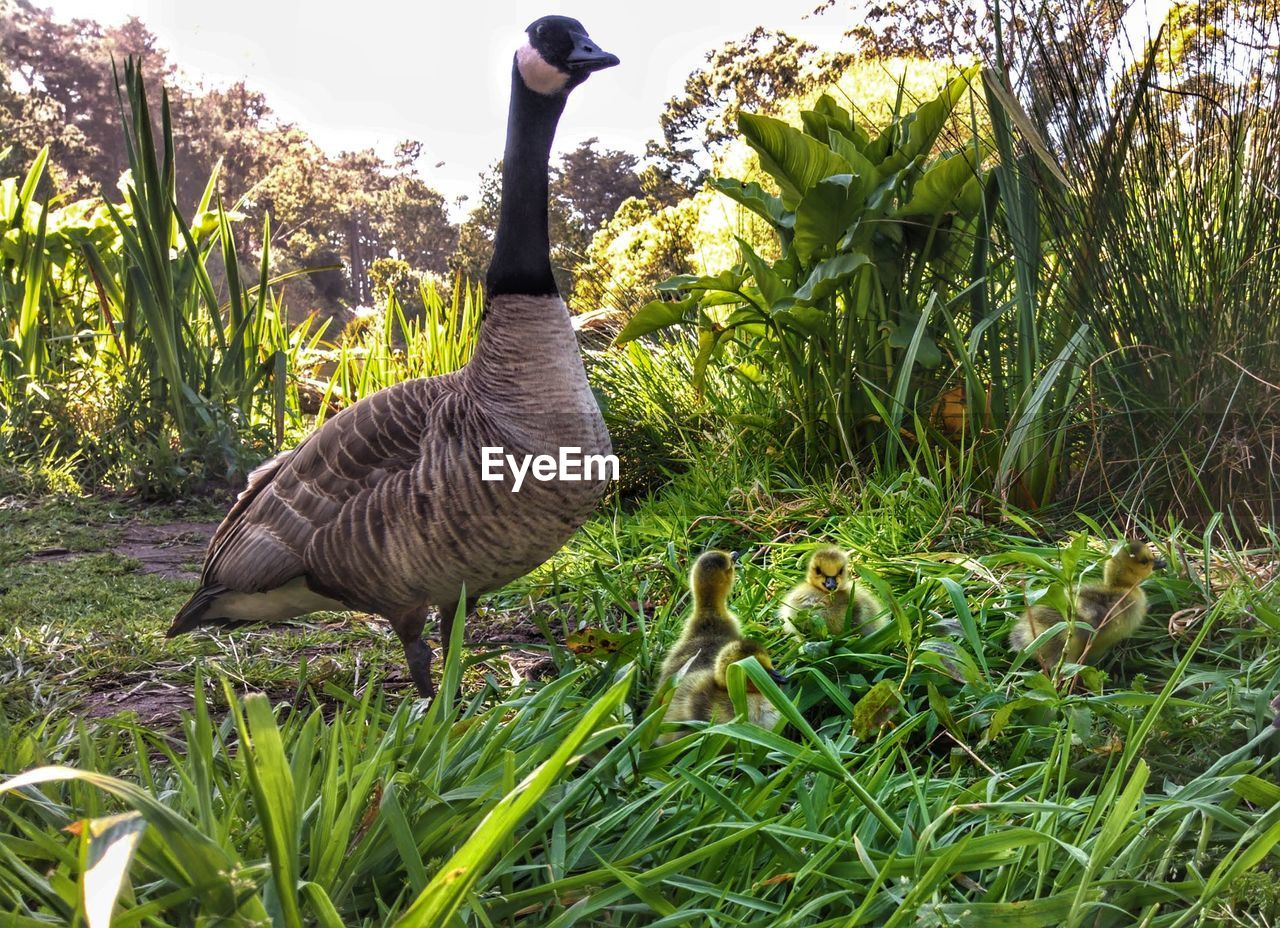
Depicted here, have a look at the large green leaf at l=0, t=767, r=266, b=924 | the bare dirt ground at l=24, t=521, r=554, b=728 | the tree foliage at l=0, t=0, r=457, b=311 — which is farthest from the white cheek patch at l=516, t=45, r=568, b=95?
the tree foliage at l=0, t=0, r=457, b=311

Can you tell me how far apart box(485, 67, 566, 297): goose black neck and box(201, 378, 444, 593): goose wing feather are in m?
0.31

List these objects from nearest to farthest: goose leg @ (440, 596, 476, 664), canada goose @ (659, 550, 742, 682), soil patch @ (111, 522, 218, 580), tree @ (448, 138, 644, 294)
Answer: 1. canada goose @ (659, 550, 742, 682)
2. goose leg @ (440, 596, 476, 664)
3. soil patch @ (111, 522, 218, 580)
4. tree @ (448, 138, 644, 294)

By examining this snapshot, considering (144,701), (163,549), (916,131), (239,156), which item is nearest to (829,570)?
(144,701)

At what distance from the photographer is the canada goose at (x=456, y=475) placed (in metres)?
2.25

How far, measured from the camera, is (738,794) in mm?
Answer: 1509

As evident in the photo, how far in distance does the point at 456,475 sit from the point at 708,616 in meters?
0.61

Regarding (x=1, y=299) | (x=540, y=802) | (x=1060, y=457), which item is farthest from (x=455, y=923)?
(x=1, y=299)

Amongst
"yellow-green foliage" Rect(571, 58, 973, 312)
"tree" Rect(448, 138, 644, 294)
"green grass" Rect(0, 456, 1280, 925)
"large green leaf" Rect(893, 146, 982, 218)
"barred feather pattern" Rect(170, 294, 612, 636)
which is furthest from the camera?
"tree" Rect(448, 138, 644, 294)

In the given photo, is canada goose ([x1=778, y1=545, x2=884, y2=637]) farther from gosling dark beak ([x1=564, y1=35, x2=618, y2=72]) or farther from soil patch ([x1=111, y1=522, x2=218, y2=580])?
soil patch ([x1=111, y1=522, x2=218, y2=580])

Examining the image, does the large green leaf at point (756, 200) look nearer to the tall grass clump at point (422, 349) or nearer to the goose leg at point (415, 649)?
the goose leg at point (415, 649)

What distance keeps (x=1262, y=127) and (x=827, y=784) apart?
222 cm

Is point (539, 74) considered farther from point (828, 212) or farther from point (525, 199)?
point (828, 212)

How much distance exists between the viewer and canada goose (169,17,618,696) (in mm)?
2252

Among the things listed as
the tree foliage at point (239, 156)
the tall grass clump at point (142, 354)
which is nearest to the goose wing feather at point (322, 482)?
the tall grass clump at point (142, 354)
